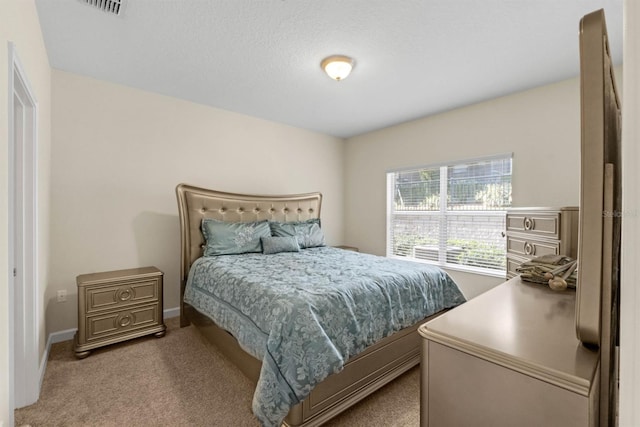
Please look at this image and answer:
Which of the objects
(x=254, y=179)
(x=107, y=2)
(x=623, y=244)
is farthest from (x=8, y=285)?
(x=254, y=179)

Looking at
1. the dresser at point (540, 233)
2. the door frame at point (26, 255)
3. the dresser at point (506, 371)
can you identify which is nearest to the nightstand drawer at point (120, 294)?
the door frame at point (26, 255)

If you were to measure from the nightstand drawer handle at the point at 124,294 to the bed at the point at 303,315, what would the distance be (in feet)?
1.60

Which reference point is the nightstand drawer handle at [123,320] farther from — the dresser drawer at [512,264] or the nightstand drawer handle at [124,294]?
the dresser drawer at [512,264]

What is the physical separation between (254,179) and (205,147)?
2.47 ft

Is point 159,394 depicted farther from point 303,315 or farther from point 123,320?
point 303,315

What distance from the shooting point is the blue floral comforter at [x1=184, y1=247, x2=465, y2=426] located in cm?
152

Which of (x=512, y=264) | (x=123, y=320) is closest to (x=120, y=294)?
(x=123, y=320)

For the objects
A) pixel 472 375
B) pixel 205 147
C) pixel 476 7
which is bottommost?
pixel 472 375

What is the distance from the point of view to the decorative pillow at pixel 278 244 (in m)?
3.27

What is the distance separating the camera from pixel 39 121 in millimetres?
2139

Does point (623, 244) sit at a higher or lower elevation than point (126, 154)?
lower

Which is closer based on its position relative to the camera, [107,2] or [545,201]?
[107,2]

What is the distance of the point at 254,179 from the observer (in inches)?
159

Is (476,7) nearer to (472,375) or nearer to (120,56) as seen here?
(472,375)
